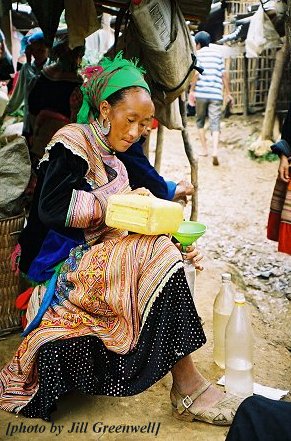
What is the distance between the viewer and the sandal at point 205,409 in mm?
2549

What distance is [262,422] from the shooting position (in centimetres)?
144

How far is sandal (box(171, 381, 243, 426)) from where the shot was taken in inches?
100

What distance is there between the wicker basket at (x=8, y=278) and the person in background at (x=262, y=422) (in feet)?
6.95

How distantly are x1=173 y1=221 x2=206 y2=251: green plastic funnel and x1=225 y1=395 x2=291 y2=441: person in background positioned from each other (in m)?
1.41

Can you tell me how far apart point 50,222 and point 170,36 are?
4.88ft

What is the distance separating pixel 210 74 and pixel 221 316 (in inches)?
307

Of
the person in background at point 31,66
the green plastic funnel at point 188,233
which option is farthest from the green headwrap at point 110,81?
the person in background at point 31,66

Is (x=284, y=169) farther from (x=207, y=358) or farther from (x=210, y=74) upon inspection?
(x=210, y=74)

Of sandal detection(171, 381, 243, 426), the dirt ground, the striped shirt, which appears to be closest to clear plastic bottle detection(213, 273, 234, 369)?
the dirt ground

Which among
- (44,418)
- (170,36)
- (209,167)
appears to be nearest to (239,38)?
(209,167)

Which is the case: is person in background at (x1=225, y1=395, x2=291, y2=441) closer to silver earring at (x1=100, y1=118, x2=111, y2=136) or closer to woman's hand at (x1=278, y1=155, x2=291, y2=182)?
silver earring at (x1=100, y1=118, x2=111, y2=136)

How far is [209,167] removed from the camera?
10.2 m

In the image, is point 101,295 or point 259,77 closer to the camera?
point 101,295

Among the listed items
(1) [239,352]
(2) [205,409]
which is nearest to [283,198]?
(1) [239,352]
